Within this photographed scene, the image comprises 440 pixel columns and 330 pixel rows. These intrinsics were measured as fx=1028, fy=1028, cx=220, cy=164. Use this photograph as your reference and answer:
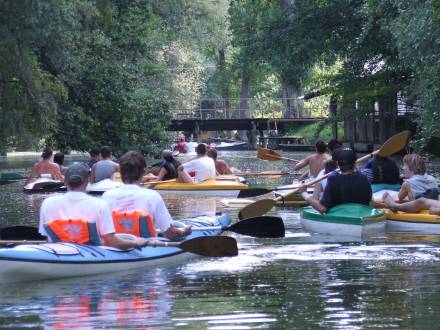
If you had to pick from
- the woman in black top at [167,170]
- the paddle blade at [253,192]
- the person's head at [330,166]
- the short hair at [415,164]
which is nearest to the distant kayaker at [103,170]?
the woman in black top at [167,170]

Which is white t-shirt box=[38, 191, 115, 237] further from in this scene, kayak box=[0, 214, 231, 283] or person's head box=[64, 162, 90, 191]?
kayak box=[0, 214, 231, 283]

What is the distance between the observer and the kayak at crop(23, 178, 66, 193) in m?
23.5

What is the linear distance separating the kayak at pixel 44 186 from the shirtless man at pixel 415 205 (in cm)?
1005

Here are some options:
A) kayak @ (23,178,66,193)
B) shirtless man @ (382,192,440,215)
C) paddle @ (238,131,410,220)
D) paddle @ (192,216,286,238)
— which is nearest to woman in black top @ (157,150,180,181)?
kayak @ (23,178,66,193)

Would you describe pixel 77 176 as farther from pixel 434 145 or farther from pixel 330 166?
pixel 434 145

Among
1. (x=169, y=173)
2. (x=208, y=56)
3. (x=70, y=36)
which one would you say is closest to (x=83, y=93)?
(x=70, y=36)

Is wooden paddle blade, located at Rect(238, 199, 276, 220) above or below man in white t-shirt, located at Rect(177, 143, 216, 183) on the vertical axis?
below

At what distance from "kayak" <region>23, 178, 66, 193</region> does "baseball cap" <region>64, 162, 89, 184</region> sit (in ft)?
42.8

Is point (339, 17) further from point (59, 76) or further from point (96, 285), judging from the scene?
point (96, 285)

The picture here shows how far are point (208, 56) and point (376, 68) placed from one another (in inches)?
1652

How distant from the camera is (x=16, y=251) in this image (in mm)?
10211

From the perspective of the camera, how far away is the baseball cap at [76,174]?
34.0 feet

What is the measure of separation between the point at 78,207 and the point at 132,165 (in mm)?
738

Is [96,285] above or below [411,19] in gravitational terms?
below
